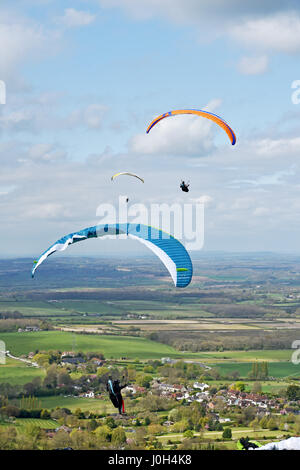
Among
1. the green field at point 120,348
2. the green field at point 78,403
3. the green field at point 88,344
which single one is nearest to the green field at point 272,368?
the green field at point 120,348

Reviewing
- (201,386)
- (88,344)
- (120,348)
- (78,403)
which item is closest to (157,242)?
(78,403)

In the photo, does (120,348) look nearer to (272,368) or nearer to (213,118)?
(272,368)

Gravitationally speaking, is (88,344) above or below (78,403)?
above

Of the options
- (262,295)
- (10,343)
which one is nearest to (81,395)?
(10,343)

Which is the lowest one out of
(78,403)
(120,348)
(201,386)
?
(78,403)

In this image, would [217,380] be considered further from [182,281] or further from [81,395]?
[182,281]

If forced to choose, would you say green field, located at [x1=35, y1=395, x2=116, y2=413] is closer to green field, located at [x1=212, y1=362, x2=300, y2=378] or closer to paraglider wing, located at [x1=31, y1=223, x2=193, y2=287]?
green field, located at [x1=212, y1=362, x2=300, y2=378]

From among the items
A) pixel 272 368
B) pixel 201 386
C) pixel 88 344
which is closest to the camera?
pixel 201 386

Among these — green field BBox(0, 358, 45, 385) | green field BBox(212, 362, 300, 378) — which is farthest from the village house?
green field BBox(0, 358, 45, 385)
